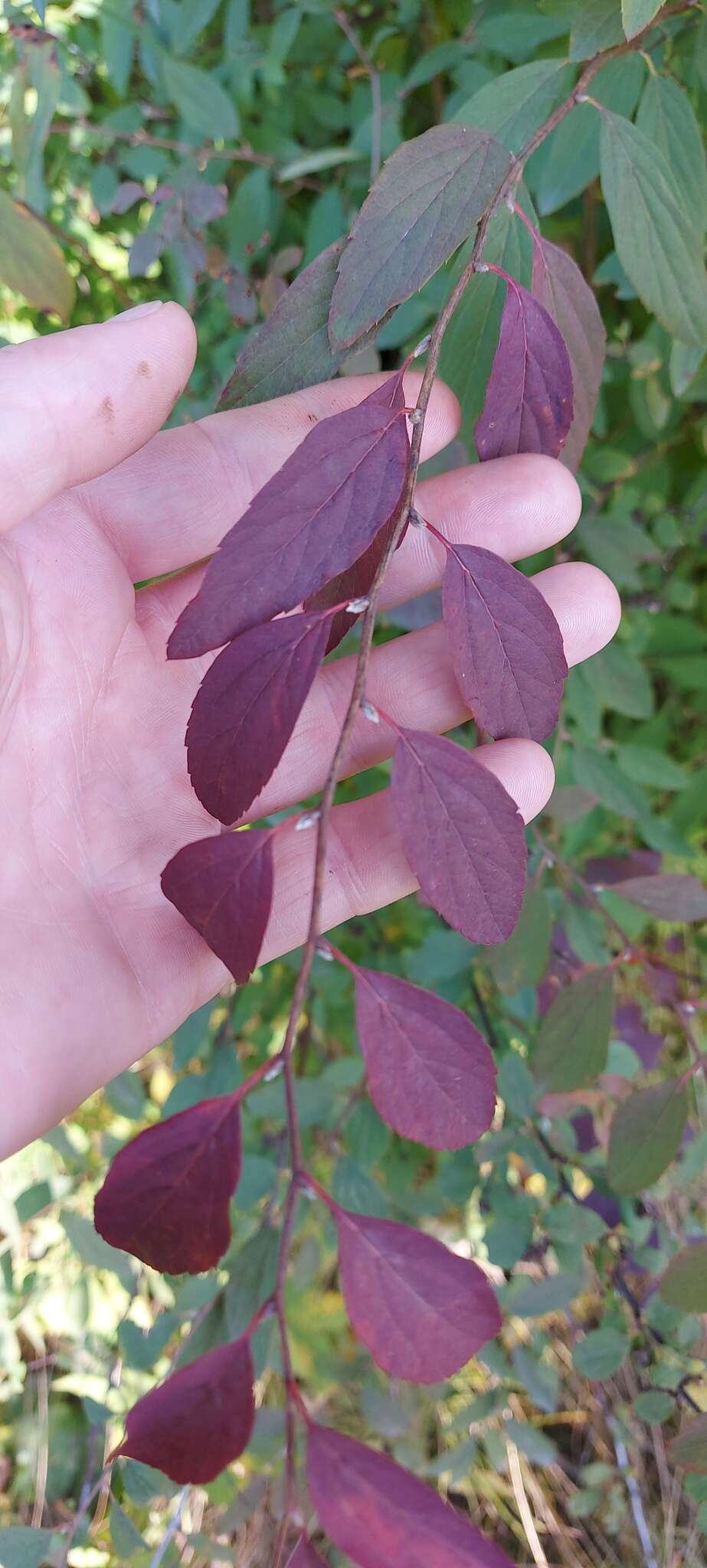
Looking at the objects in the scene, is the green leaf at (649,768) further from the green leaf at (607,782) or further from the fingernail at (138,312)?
the fingernail at (138,312)

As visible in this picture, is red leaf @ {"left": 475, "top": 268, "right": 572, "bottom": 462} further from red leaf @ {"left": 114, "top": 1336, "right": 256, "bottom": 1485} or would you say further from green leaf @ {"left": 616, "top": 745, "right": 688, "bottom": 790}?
green leaf @ {"left": 616, "top": 745, "right": 688, "bottom": 790}

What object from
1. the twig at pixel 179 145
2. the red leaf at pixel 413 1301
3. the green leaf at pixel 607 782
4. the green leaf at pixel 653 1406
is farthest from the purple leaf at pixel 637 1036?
the twig at pixel 179 145

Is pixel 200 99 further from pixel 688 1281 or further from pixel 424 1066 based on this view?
pixel 688 1281

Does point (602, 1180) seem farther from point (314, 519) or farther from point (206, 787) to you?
point (314, 519)

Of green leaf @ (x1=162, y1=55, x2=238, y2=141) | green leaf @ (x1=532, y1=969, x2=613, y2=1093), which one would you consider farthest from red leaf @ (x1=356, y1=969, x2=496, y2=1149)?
green leaf @ (x1=162, y1=55, x2=238, y2=141)

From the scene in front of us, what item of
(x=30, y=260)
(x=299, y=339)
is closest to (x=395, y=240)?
(x=299, y=339)

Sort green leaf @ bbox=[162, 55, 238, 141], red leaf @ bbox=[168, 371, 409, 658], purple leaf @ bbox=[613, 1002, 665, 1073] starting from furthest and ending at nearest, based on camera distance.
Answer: purple leaf @ bbox=[613, 1002, 665, 1073] → green leaf @ bbox=[162, 55, 238, 141] → red leaf @ bbox=[168, 371, 409, 658]

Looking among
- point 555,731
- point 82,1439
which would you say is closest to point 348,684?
point 555,731
